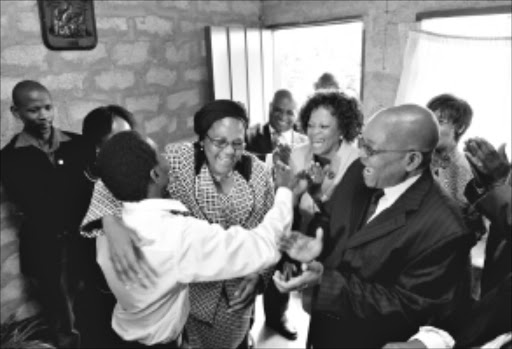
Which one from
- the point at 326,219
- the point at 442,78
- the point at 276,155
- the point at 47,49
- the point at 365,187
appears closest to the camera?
the point at 365,187

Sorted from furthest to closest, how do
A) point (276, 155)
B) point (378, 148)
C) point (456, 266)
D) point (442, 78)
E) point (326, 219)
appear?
point (442, 78), point (276, 155), point (326, 219), point (378, 148), point (456, 266)

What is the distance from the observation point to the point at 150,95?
13.0 feet

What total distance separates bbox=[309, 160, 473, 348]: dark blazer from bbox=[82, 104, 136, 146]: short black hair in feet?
5.41

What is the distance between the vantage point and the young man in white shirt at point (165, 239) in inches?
55.0

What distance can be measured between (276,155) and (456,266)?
46.8 inches

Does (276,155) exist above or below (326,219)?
above

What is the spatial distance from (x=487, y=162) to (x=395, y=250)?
59cm

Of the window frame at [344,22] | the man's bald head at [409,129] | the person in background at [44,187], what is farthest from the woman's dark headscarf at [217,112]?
the window frame at [344,22]

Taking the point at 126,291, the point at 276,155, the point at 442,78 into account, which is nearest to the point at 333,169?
the point at 276,155

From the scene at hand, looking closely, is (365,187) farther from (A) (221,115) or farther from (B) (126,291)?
(B) (126,291)

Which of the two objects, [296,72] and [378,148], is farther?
[296,72]

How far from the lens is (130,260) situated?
4.65 feet

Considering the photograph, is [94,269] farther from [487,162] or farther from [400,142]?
[487,162]

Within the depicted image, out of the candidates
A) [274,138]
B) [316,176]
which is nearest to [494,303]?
[316,176]
